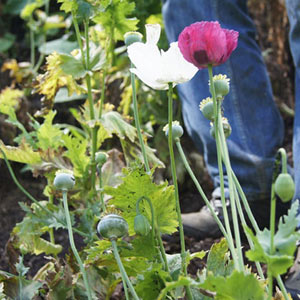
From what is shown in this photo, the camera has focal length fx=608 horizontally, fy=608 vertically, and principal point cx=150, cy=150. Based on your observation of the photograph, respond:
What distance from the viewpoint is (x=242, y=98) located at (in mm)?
1703

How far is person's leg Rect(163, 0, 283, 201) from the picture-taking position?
1.67m

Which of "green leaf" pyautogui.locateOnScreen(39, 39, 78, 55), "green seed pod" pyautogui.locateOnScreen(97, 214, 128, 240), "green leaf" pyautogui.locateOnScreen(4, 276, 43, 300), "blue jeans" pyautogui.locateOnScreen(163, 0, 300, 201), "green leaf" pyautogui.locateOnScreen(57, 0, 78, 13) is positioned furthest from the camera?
"green leaf" pyautogui.locateOnScreen(39, 39, 78, 55)

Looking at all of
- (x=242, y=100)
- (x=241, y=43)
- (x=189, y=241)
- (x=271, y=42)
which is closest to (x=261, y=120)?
(x=242, y=100)

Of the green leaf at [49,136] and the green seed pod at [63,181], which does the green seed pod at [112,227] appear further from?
the green leaf at [49,136]

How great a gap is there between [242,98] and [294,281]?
1.89 ft

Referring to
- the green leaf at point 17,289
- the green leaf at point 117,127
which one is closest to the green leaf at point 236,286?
the green leaf at point 17,289

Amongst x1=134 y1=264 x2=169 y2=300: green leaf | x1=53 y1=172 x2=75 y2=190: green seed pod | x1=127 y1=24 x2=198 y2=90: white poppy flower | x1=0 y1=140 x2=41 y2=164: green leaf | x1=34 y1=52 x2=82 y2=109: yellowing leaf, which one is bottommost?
x1=134 y1=264 x2=169 y2=300: green leaf

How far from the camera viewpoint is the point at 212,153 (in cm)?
178

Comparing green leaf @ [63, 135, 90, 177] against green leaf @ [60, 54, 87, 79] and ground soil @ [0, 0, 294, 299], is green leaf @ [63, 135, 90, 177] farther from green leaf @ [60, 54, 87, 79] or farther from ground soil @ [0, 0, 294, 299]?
ground soil @ [0, 0, 294, 299]

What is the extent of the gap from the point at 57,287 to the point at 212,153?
84 centimetres

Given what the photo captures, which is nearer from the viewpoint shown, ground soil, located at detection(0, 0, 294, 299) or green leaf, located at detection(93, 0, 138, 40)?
green leaf, located at detection(93, 0, 138, 40)

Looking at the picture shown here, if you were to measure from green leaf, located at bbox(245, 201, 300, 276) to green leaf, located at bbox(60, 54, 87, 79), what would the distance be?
0.80m

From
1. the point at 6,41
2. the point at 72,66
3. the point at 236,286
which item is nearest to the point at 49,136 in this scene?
the point at 72,66

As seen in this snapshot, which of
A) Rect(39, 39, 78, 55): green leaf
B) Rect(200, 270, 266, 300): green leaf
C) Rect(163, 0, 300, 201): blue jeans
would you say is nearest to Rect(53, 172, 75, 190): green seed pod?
Rect(200, 270, 266, 300): green leaf
